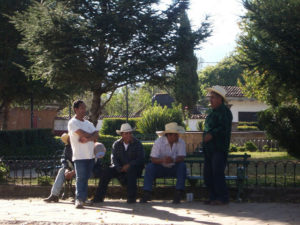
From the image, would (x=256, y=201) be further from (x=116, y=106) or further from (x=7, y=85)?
(x=116, y=106)

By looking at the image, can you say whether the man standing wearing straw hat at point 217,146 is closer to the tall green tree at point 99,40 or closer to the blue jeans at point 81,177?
the blue jeans at point 81,177

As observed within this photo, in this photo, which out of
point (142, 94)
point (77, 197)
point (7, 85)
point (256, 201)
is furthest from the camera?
point (142, 94)

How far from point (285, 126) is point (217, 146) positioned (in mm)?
9477

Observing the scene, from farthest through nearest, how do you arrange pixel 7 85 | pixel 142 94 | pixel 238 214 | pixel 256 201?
pixel 142 94
pixel 7 85
pixel 256 201
pixel 238 214

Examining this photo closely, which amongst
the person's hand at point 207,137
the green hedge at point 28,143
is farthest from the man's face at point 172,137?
the green hedge at point 28,143

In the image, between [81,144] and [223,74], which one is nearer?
[81,144]

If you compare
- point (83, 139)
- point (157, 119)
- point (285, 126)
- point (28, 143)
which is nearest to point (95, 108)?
point (28, 143)

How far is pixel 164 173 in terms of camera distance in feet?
28.6

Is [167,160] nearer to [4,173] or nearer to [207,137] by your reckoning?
[207,137]

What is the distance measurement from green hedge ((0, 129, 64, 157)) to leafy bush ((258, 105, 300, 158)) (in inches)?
306

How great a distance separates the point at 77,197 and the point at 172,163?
1.82m

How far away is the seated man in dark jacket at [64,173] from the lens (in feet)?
28.5

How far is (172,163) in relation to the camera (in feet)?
28.6

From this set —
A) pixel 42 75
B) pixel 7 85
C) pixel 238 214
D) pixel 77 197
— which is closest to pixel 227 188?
pixel 238 214
